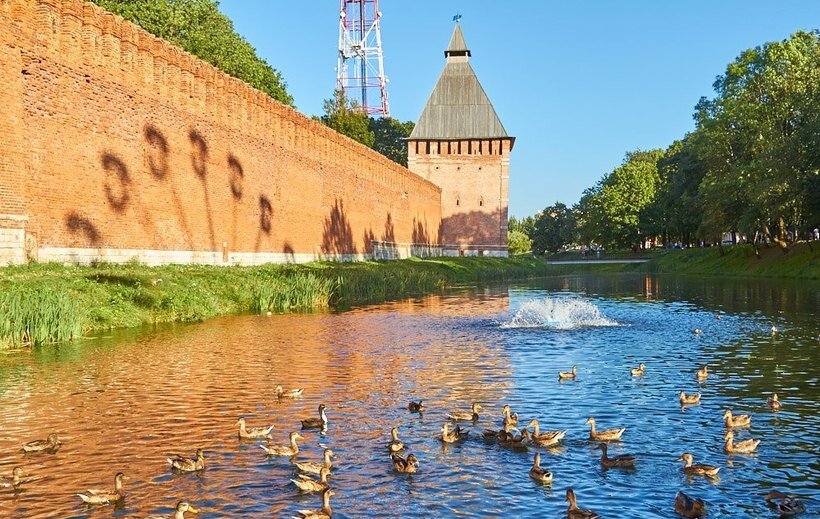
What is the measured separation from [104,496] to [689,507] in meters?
4.60

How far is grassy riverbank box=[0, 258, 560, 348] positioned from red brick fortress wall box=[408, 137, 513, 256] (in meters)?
29.4

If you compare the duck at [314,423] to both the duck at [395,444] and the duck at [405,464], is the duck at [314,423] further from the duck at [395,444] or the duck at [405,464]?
the duck at [405,464]

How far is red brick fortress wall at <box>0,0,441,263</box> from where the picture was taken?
17.9m

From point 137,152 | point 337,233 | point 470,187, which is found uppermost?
point 470,187

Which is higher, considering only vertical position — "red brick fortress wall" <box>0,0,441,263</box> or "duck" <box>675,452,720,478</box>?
"red brick fortress wall" <box>0,0,441,263</box>

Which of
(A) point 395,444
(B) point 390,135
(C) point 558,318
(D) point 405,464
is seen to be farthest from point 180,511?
(B) point 390,135

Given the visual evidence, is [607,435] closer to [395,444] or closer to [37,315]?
[395,444]

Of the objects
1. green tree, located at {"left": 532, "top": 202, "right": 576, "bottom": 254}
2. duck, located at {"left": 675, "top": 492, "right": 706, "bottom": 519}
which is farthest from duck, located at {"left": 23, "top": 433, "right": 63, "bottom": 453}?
green tree, located at {"left": 532, "top": 202, "right": 576, "bottom": 254}

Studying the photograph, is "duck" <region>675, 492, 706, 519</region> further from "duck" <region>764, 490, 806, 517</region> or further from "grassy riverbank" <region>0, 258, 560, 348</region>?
"grassy riverbank" <region>0, 258, 560, 348</region>

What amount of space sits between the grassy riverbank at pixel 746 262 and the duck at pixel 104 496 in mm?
36189

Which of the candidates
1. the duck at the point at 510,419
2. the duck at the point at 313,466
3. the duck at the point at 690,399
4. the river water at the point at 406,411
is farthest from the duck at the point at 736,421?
the duck at the point at 313,466

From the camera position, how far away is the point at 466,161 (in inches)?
2414

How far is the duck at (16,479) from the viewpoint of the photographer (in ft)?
22.8

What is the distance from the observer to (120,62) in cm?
2181
